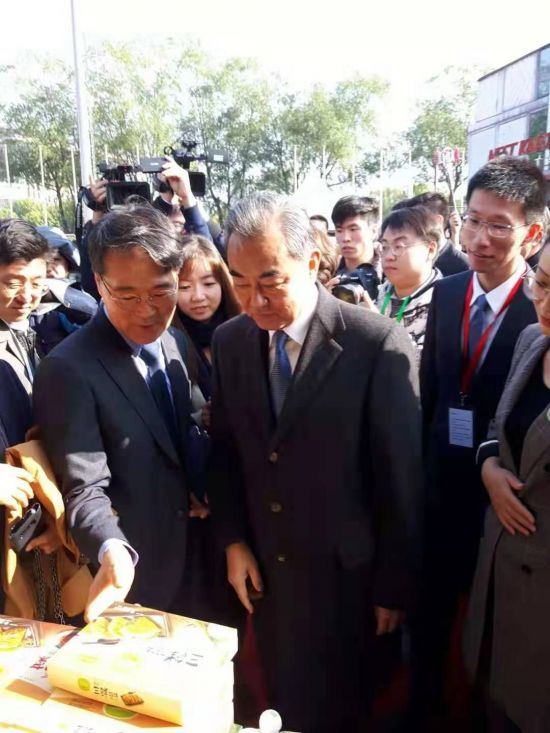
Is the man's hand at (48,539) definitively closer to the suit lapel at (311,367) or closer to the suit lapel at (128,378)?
the suit lapel at (128,378)

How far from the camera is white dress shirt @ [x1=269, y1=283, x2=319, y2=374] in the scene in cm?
151

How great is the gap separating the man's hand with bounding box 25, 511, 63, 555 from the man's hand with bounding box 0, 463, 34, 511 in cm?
15

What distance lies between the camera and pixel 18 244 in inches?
75.1

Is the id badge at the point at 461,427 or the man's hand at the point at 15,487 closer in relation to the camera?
the man's hand at the point at 15,487

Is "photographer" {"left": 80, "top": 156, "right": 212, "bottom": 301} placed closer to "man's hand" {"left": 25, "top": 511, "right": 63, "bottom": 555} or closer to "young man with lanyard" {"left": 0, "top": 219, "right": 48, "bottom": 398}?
"young man with lanyard" {"left": 0, "top": 219, "right": 48, "bottom": 398}

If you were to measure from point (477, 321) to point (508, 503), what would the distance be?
2.21 feet

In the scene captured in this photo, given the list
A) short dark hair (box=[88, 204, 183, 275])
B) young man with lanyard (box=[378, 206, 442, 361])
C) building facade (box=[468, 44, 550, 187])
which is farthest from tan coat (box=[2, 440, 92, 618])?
building facade (box=[468, 44, 550, 187])

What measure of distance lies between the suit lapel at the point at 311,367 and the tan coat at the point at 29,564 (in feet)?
1.85

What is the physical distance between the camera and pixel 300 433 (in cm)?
149

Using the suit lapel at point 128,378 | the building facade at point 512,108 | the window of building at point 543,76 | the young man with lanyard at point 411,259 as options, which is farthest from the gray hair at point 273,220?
the window of building at point 543,76

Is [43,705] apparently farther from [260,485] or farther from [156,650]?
[260,485]

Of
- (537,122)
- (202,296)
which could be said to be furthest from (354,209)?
(537,122)

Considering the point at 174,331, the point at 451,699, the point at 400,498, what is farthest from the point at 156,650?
the point at 451,699

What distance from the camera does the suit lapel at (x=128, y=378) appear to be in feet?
5.01
